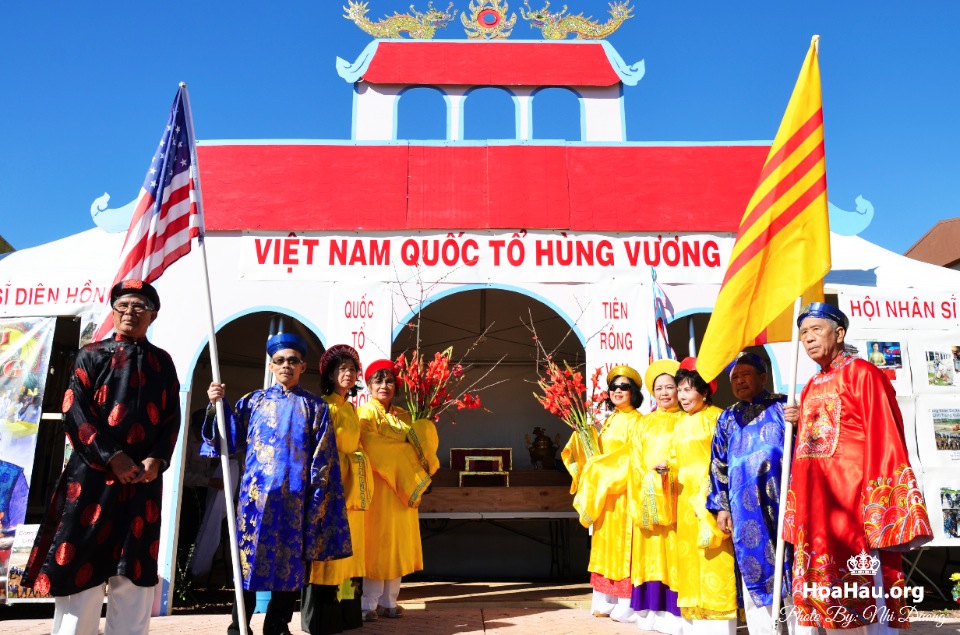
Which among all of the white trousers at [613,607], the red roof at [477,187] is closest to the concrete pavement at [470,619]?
the white trousers at [613,607]

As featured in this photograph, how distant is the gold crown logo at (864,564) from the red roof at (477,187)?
360 centimetres

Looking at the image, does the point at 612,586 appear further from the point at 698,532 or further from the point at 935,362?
the point at 935,362

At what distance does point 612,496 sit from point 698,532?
962 mm

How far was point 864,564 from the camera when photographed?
2.65 m

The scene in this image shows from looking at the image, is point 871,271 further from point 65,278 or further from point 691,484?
point 65,278

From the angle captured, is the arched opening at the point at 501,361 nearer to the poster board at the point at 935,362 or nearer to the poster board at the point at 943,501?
the poster board at the point at 935,362

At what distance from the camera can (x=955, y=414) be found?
16.9ft

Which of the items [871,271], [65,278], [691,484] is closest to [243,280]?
[65,278]

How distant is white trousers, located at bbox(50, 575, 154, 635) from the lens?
2805mm

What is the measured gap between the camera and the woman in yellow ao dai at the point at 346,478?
406 centimetres

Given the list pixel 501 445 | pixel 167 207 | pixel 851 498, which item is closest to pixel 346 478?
pixel 167 207

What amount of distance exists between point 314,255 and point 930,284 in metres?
4.86

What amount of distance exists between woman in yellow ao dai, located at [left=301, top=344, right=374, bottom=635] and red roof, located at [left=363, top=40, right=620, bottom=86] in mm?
3489

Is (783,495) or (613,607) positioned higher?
(783,495)
